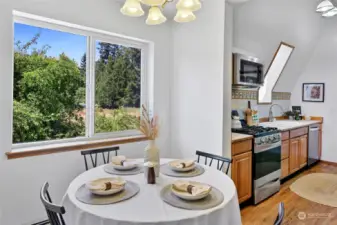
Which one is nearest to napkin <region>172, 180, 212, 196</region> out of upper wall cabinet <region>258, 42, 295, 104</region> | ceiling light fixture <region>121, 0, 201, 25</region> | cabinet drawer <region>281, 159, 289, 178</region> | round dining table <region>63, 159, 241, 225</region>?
round dining table <region>63, 159, 241, 225</region>

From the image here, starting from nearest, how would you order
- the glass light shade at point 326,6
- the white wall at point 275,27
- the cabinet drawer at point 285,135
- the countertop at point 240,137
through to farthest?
the countertop at point 240,137 → the white wall at point 275,27 → the glass light shade at point 326,6 → the cabinet drawer at point 285,135

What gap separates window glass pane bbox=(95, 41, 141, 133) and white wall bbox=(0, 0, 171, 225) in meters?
0.29

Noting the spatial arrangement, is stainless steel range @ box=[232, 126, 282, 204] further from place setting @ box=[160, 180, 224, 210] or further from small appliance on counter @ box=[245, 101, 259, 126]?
place setting @ box=[160, 180, 224, 210]

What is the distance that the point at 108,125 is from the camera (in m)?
3.02

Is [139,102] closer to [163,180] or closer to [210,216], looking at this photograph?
[163,180]

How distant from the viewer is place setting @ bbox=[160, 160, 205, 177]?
1904 mm

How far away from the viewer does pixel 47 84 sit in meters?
2.50

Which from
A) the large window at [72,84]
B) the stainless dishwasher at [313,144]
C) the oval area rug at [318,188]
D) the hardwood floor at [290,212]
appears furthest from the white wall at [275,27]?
the hardwood floor at [290,212]

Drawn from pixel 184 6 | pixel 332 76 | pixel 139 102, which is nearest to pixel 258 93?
pixel 332 76

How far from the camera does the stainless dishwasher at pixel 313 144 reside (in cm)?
473

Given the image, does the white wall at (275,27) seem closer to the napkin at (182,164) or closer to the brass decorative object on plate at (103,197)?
the napkin at (182,164)

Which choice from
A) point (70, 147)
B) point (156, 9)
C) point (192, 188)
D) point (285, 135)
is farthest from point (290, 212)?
point (156, 9)

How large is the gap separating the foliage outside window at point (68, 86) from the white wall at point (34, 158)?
0.67ft

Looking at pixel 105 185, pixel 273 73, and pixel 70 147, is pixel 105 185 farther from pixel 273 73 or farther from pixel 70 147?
pixel 273 73
